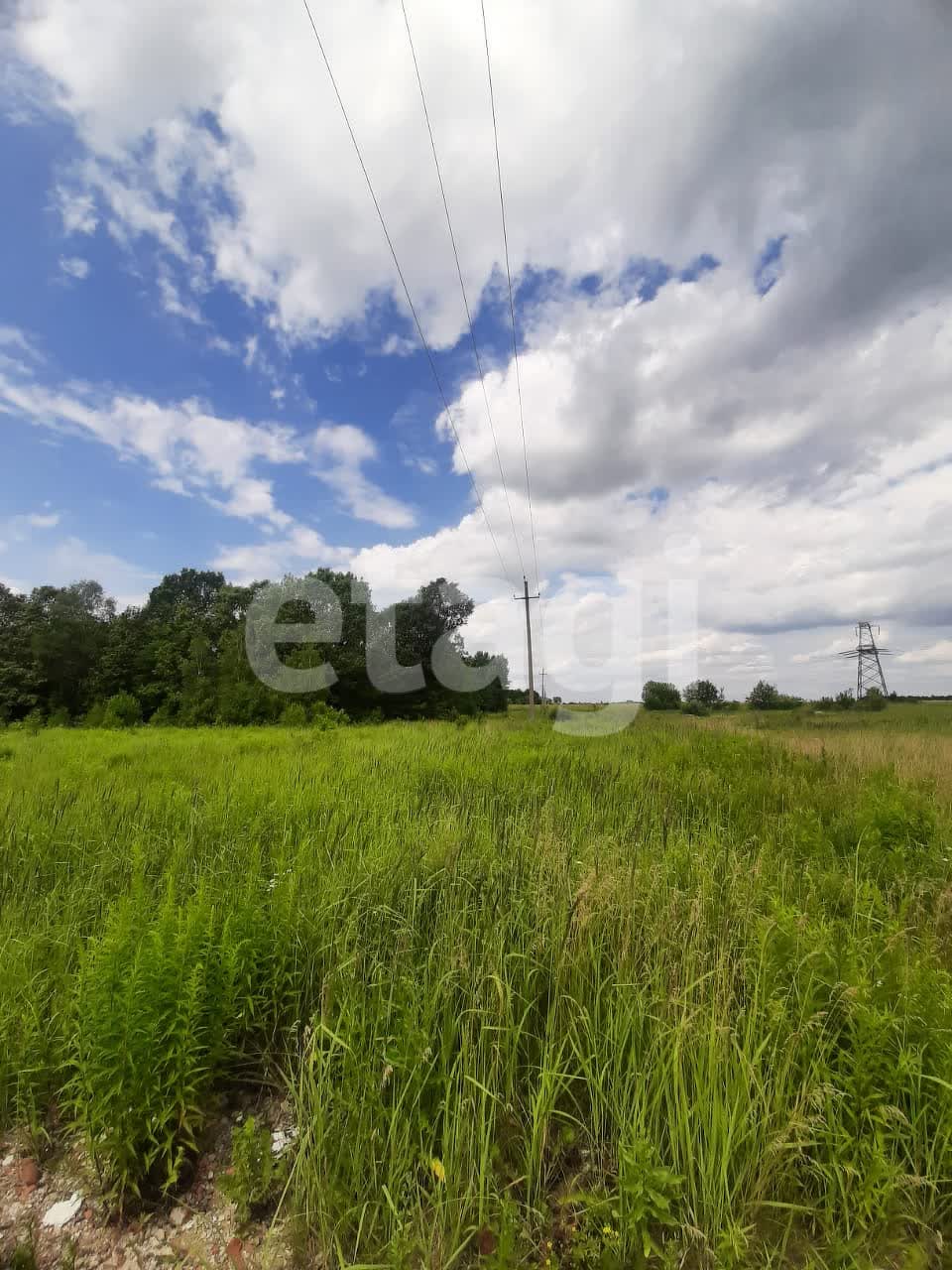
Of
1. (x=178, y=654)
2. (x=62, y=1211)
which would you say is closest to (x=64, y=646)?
(x=178, y=654)

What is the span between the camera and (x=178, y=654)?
39.4 meters

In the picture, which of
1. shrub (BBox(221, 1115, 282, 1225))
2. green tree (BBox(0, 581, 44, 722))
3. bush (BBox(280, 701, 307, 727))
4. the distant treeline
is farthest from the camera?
green tree (BBox(0, 581, 44, 722))

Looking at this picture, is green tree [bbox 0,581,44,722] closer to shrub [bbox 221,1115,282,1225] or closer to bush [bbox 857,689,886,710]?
shrub [bbox 221,1115,282,1225]

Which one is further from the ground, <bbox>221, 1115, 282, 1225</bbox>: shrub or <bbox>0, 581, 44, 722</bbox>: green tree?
<bbox>0, 581, 44, 722</bbox>: green tree

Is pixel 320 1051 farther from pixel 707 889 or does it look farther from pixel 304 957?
pixel 707 889

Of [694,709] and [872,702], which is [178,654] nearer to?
[694,709]

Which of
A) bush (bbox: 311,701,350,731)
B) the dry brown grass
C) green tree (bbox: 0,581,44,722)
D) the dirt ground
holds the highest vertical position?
green tree (bbox: 0,581,44,722)

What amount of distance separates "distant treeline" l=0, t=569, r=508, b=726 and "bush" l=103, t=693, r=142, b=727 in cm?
31

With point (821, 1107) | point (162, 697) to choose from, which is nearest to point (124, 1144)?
point (821, 1107)

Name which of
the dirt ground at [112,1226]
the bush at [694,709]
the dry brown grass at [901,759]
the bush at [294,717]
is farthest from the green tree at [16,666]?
the bush at [694,709]

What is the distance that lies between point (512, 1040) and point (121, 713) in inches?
1345

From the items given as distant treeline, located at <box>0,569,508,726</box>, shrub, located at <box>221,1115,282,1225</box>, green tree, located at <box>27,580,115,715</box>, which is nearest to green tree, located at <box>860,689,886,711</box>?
distant treeline, located at <box>0,569,508,726</box>

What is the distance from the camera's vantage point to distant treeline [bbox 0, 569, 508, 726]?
34.4 m

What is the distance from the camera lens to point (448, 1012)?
2383 mm
